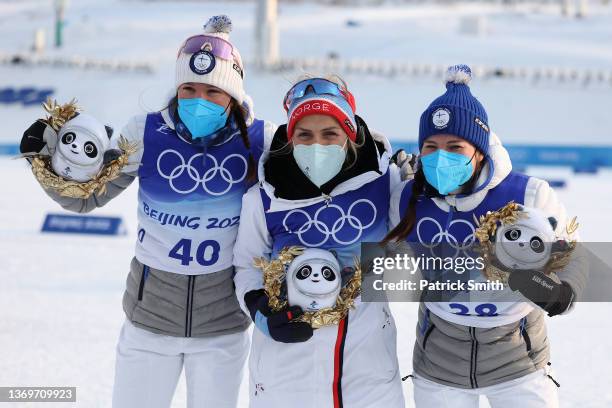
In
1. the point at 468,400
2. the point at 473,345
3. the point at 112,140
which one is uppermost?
the point at 112,140

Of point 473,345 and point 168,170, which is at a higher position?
point 168,170

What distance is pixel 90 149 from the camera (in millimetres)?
3205

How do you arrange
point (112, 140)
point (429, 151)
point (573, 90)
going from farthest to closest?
point (573, 90), point (112, 140), point (429, 151)

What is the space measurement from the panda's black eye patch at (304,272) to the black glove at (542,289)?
0.64 meters

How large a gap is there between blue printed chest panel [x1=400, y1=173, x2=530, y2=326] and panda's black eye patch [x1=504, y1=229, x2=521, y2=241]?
0.79 ft

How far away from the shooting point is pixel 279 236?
10.5 feet

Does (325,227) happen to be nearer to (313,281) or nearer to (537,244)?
(313,281)

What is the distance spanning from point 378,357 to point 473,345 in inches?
13.0

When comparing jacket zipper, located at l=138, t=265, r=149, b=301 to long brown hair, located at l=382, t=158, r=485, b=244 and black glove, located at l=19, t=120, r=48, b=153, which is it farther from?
long brown hair, located at l=382, t=158, r=485, b=244

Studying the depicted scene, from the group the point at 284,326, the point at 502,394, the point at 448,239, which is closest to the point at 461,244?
the point at 448,239

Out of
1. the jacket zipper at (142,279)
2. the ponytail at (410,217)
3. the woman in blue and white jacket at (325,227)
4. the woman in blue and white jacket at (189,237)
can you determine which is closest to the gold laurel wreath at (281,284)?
the woman in blue and white jacket at (325,227)

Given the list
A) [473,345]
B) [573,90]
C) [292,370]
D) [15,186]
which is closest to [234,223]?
[292,370]

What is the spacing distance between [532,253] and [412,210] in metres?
0.45

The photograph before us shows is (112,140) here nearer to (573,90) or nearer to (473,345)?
(473,345)
